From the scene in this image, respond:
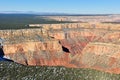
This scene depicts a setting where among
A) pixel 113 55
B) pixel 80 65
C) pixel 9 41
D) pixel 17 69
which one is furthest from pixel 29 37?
pixel 17 69

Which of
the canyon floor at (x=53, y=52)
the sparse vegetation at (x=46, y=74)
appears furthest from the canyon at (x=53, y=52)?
the sparse vegetation at (x=46, y=74)

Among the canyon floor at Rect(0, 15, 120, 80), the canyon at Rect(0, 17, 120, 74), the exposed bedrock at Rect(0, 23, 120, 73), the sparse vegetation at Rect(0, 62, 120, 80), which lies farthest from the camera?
the exposed bedrock at Rect(0, 23, 120, 73)

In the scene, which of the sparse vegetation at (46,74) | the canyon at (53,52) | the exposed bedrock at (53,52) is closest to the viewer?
the sparse vegetation at (46,74)

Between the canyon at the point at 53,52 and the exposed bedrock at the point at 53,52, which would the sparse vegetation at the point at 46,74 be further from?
the exposed bedrock at the point at 53,52

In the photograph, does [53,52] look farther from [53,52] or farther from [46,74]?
[46,74]

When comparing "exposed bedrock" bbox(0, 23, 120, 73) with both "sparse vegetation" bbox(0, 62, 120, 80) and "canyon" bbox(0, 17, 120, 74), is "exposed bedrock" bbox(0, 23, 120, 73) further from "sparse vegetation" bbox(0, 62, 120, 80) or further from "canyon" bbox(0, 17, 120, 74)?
"sparse vegetation" bbox(0, 62, 120, 80)

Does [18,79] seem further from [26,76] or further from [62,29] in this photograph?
[62,29]

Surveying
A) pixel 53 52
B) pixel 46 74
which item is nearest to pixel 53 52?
pixel 53 52

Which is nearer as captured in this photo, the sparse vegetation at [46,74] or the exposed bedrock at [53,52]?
the sparse vegetation at [46,74]

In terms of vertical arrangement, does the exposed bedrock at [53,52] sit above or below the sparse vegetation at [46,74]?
below

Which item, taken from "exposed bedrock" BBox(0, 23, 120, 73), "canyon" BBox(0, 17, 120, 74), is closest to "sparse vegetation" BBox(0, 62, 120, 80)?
"canyon" BBox(0, 17, 120, 74)
